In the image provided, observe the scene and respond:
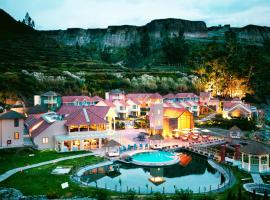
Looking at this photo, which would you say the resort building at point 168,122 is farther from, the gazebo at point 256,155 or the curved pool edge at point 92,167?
the gazebo at point 256,155

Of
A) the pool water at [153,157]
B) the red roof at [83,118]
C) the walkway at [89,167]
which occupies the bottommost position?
the walkway at [89,167]

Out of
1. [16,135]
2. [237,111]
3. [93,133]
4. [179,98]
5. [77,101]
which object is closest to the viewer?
[16,135]

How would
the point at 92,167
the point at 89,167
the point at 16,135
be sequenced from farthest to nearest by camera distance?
1. the point at 16,135
2. the point at 92,167
3. the point at 89,167

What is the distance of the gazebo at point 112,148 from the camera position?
3682 centimetres

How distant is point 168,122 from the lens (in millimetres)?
47500

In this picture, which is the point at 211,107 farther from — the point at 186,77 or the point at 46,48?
the point at 46,48

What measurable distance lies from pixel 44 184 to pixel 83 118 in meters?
14.8

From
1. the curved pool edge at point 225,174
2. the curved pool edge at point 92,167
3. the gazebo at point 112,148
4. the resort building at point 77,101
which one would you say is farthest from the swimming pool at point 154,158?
the resort building at point 77,101

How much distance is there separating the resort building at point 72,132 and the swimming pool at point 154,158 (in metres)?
5.67

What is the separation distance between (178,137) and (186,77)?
174 feet

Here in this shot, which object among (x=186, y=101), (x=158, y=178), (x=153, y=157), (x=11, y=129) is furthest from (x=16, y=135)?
(x=186, y=101)

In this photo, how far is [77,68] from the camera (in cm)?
9519

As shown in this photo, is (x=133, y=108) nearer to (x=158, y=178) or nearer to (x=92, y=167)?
(x=92, y=167)

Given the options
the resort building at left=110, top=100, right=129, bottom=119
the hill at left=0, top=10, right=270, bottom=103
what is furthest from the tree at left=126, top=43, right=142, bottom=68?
the resort building at left=110, top=100, right=129, bottom=119
